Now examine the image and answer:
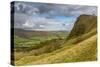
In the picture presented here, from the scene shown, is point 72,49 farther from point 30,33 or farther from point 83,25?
point 30,33

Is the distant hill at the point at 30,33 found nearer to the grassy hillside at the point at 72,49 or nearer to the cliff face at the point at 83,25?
the grassy hillside at the point at 72,49

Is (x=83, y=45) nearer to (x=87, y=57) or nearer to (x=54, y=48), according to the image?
(x=87, y=57)

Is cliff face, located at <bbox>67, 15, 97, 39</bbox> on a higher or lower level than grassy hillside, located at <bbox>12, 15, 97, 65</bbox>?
higher

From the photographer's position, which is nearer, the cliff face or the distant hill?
the distant hill

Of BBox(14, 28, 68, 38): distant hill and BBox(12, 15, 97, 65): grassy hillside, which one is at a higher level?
BBox(14, 28, 68, 38): distant hill

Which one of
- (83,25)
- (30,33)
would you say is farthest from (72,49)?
(30,33)

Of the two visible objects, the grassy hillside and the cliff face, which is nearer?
the grassy hillside

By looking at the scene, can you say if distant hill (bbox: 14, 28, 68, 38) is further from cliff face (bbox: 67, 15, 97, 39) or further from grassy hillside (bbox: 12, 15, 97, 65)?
cliff face (bbox: 67, 15, 97, 39)

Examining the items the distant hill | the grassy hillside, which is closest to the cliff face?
the grassy hillside
